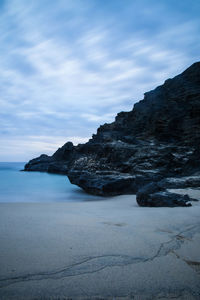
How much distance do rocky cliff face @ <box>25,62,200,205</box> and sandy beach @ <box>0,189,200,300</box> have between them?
22.0ft

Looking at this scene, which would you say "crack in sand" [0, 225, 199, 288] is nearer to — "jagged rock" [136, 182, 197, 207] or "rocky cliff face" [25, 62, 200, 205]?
"jagged rock" [136, 182, 197, 207]

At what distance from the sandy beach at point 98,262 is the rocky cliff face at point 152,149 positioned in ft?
22.0

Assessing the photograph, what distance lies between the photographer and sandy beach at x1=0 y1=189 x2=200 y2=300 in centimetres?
128

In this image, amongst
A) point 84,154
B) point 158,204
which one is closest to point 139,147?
point 84,154

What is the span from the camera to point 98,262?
5.36ft

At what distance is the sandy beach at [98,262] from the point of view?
1.28m

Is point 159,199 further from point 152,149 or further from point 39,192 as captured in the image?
point 39,192

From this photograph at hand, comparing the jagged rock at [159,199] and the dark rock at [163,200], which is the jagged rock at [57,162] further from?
the dark rock at [163,200]

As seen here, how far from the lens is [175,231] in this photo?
8.34 feet

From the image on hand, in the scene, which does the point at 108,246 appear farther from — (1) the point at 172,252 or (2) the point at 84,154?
(2) the point at 84,154

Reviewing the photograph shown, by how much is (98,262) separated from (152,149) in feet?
33.7

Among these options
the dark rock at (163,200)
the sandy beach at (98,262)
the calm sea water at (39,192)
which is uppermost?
the sandy beach at (98,262)

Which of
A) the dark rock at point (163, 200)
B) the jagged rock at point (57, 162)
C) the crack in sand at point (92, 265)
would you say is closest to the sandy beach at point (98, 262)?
the crack in sand at point (92, 265)

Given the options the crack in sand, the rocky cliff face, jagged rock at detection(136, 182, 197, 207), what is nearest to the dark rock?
jagged rock at detection(136, 182, 197, 207)
